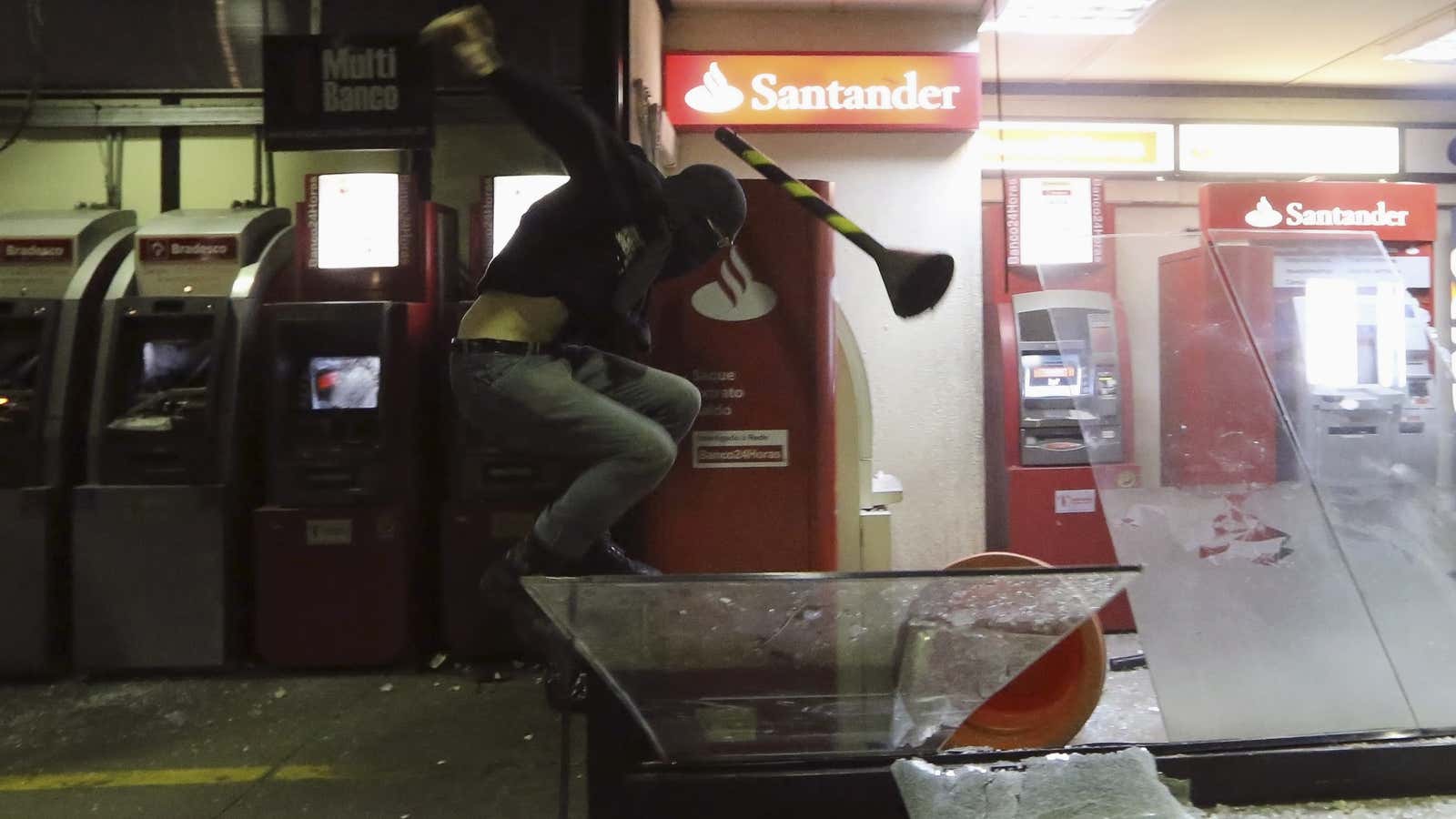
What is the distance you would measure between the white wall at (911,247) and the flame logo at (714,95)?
0.58ft

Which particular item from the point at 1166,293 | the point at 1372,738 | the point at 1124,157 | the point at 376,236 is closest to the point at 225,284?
the point at 376,236

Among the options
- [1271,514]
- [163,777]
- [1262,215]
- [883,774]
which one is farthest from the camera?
[1262,215]

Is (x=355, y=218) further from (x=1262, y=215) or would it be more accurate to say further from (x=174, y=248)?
(x=1262, y=215)

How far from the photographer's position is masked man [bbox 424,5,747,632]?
237cm

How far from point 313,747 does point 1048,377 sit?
354 cm

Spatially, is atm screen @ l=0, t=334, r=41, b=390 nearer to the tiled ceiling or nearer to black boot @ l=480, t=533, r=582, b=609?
black boot @ l=480, t=533, r=582, b=609

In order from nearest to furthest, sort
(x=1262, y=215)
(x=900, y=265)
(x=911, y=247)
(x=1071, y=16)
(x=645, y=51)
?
1. (x=900, y=265)
2. (x=645, y=51)
3. (x=911, y=247)
4. (x=1262, y=215)
5. (x=1071, y=16)

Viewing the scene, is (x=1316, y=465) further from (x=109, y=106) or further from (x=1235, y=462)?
(x=109, y=106)

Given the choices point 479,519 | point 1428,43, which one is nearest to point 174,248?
point 479,519

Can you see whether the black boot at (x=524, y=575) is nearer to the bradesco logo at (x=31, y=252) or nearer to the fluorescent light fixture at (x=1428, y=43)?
the bradesco logo at (x=31, y=252)

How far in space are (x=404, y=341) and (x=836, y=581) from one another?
2.59 meters

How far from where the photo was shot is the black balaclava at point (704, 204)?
246 centimetres

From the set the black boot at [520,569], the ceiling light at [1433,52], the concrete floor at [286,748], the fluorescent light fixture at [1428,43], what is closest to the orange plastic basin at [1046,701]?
the black boot at [520,569]

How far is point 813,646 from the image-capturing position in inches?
86.7
